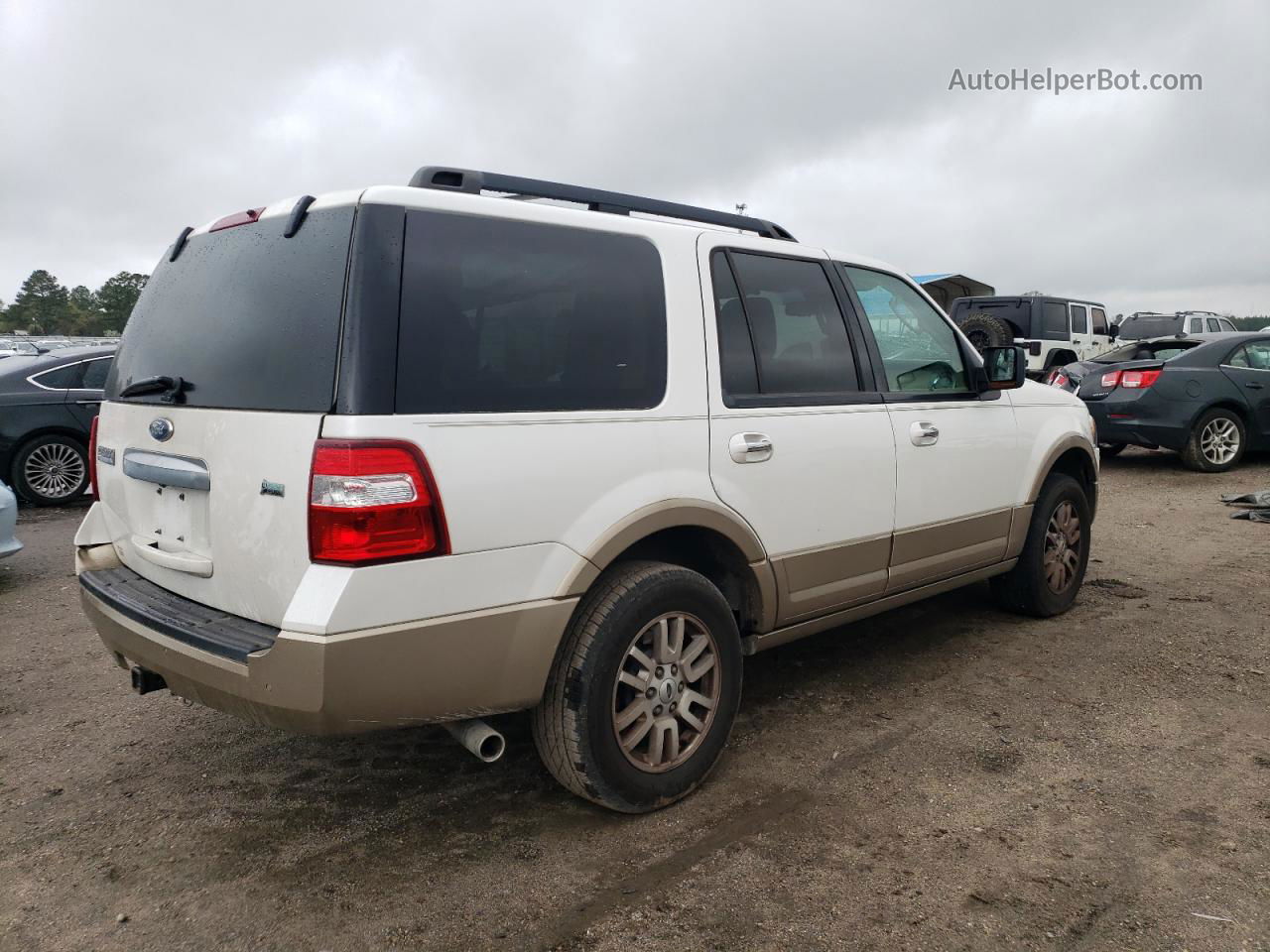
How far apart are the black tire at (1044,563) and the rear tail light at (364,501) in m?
3.51

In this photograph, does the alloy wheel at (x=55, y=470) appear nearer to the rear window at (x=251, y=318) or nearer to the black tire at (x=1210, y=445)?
the rear window at (x=251, y=318)

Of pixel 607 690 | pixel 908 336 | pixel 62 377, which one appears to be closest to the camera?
pixel 607 690

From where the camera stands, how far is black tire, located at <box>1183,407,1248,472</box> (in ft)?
33.0

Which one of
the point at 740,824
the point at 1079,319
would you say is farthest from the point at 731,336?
the point at 1079,319

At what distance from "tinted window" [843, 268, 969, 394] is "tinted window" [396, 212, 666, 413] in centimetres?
128

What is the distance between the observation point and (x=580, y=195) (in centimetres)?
309

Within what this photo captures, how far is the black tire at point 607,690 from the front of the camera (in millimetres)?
2705

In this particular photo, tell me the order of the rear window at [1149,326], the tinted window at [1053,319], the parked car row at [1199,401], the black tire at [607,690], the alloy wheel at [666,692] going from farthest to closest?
the rear window at [1149,326] < the tinted window at [1053,319] < the parked car row at [1199,401] < the alloy wheel at [666,692] < the black tire at [607,690]

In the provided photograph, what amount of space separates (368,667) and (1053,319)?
1834 centimetres

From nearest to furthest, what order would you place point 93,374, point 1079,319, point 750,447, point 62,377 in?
point 750,447 < point 62,377 < point 93,374 < point 1079,319

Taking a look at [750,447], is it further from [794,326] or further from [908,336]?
[908,336]

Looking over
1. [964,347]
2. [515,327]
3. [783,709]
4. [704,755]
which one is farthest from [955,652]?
[515,327]

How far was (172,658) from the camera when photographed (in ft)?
8.68

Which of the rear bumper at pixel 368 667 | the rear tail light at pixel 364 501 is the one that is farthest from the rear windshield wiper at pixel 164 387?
the rear tail light at pixel 364 501
